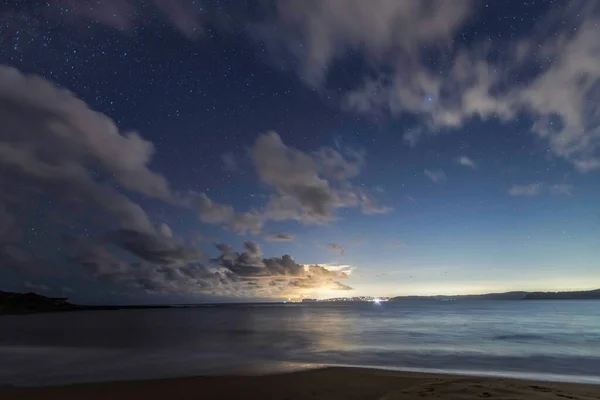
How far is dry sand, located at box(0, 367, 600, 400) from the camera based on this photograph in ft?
44.2

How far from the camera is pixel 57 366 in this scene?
25359 mm

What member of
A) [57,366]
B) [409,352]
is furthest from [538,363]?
[57,366]

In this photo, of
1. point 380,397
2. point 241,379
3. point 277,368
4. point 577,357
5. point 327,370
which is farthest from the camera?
point 577,357

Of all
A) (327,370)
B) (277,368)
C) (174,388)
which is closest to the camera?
(174,388)

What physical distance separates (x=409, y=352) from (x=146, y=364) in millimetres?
22644

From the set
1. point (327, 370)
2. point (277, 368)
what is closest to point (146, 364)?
point (277, 368)

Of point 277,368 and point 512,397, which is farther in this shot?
point 277,368

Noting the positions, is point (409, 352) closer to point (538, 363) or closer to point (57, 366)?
point (538, 363)

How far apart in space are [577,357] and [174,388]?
33.8 meters

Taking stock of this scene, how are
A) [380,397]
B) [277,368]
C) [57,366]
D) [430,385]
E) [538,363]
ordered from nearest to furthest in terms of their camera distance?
[380,397] < [430,385] < [277,368] < [57,366] < [538,363]

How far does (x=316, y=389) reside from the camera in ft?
51.1

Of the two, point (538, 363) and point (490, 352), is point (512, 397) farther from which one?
point (490, 352)

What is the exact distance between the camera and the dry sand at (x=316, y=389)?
44.2ft

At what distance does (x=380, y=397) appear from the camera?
13719 mm
